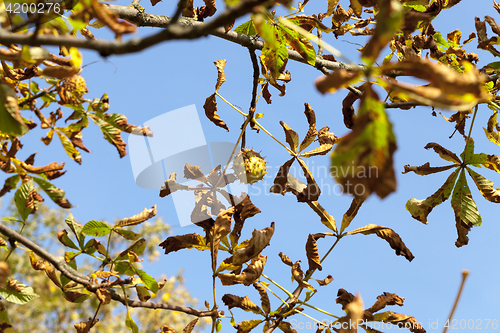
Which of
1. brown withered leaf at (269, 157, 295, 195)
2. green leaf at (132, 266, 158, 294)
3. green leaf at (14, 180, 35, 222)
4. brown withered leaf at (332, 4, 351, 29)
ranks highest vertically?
brown withered leaf at (332, 4, 351, 29)

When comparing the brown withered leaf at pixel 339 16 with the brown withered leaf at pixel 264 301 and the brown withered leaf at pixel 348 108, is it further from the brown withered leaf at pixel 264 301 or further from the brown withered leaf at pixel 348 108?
the brown withered leaf at pixel 264 301

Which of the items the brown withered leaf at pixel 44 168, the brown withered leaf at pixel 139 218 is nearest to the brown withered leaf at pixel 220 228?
the brown withered leaf at pixel 139 218

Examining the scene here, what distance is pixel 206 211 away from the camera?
4.50 feet

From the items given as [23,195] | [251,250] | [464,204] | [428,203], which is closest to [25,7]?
[23,195]

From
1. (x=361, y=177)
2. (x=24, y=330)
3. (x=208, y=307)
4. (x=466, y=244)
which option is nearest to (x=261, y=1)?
(x=361, y=177)

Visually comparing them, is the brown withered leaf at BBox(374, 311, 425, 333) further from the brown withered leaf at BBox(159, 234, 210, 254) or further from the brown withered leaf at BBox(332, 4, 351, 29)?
the brown withered leaf at BBox(332, 4, 351, 29)

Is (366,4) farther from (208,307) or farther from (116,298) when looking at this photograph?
(116,298)

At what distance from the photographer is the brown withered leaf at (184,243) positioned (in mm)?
1365

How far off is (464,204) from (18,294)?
1.99 metres

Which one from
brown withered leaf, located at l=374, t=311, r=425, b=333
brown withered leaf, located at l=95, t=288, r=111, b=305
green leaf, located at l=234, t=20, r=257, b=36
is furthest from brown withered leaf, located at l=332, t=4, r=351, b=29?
brown withered leaf, located at l=95, t=288, r=111, b=305

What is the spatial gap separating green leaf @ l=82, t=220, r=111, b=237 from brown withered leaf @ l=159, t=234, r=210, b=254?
26 centimetres

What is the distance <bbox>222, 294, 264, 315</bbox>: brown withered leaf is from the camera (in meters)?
1.41

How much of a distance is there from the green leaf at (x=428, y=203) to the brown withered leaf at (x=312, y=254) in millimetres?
644

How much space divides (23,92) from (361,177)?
164 centimetres
